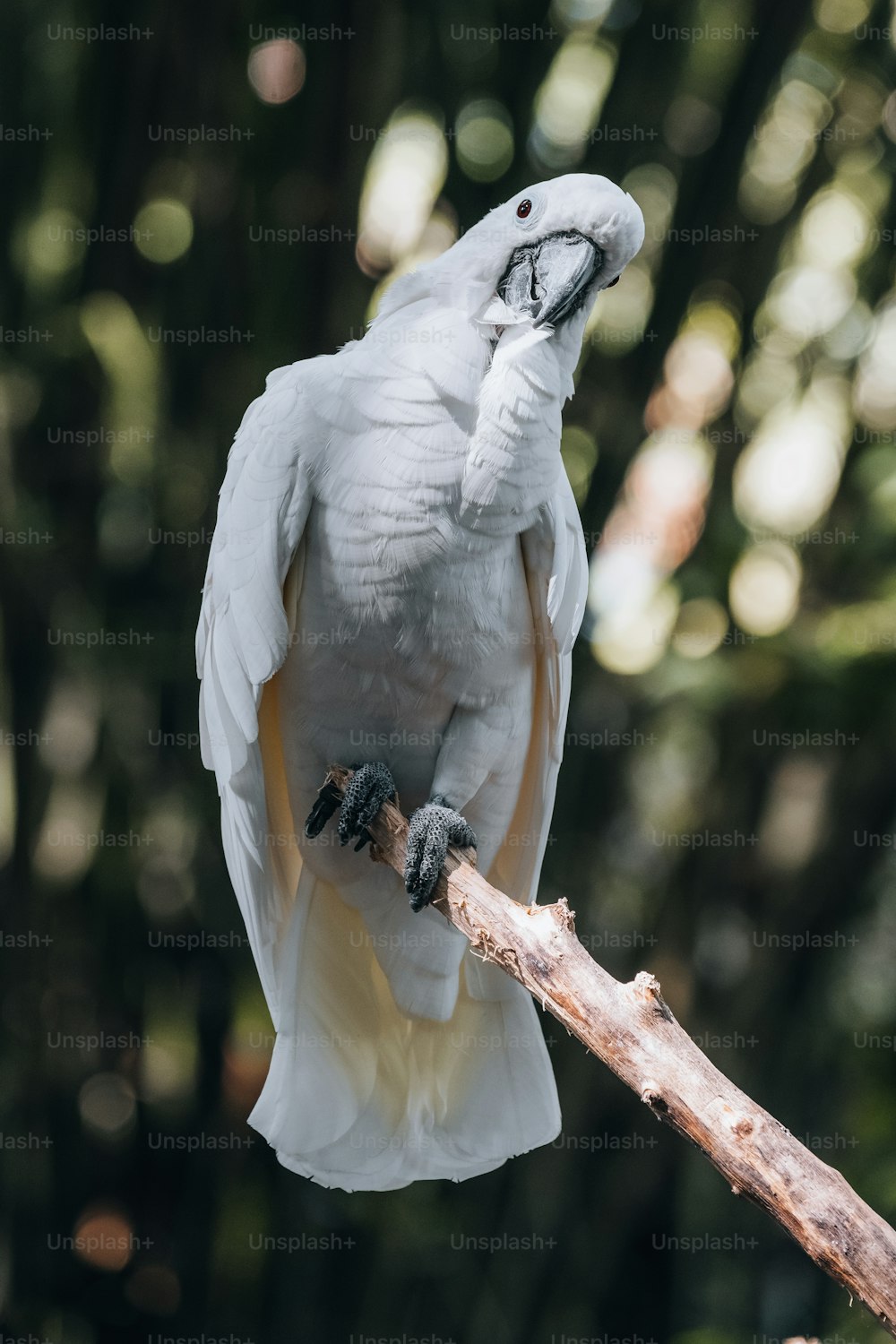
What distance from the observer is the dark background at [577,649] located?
111 inches

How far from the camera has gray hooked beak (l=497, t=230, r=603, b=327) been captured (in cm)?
168

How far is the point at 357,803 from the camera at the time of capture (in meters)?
1.79

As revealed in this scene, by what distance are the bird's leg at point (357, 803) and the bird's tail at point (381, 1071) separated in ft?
0.66

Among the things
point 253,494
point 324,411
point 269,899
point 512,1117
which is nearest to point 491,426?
point 324,411

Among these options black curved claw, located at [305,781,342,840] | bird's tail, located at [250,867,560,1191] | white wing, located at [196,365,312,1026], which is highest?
white wing, located at [196,365,312,1026]

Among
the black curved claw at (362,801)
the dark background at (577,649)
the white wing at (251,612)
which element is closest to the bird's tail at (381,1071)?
the white wing at (251,612)

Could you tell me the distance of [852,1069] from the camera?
112 inches

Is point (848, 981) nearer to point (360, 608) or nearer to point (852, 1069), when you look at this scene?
point (852, 1069)

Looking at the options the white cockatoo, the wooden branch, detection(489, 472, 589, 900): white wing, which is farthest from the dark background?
the wooden branch

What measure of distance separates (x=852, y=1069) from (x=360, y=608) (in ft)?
6.31

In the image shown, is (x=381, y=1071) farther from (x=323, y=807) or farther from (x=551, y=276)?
(x=551, y=276)

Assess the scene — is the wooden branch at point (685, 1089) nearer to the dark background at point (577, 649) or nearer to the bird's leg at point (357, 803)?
the bird's leg at point (357, 803)

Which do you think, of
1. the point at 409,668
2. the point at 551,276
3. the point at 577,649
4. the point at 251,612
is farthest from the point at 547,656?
the point at 577,649

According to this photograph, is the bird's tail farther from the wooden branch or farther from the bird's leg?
the wooden branch
